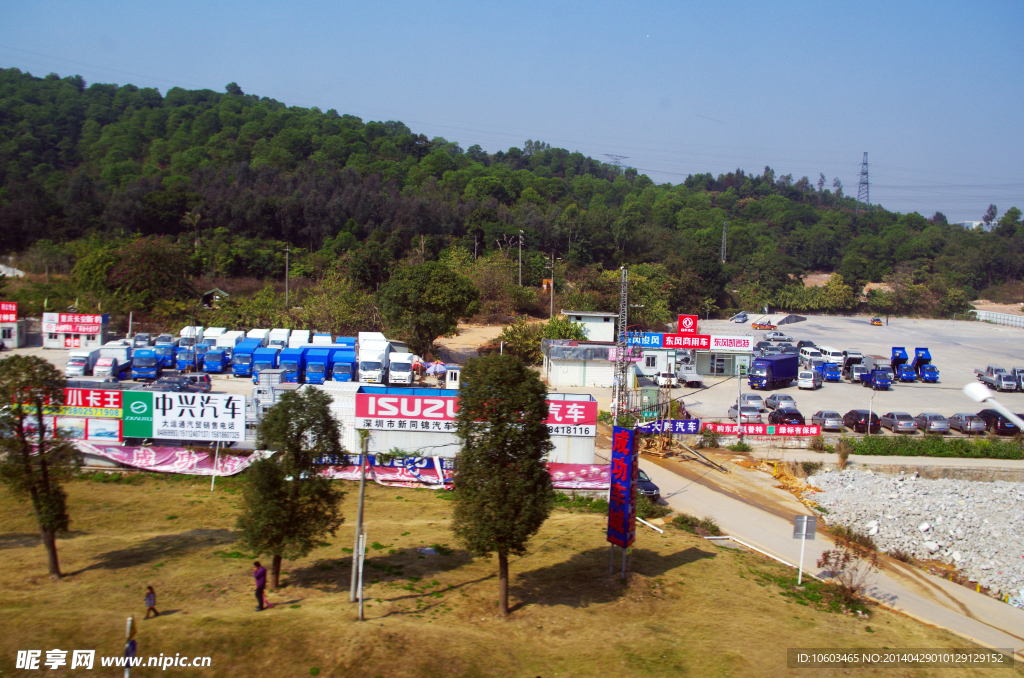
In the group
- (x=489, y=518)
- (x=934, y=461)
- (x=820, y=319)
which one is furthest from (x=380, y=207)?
(x=489, y=518)

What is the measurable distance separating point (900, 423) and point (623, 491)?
24036 millimetres

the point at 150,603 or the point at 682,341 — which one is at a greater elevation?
the point at 682,341

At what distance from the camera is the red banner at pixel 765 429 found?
3033cm

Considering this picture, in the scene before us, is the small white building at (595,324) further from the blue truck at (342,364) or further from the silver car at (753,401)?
the blue truck at (342,364)

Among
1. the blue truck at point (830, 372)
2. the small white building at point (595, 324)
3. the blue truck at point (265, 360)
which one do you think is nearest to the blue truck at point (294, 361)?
the blue truck at point (265, 360)

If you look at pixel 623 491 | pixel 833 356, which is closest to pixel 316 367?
pixel 623 491

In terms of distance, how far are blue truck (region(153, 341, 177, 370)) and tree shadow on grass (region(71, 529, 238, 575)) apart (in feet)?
77.0

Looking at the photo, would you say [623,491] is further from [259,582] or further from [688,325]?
[688,325]

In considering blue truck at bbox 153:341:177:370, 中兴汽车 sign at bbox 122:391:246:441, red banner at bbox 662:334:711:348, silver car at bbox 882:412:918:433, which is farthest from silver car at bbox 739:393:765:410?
blue truck at bbox 153:341:177:370

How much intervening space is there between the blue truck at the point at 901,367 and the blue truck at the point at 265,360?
132ft

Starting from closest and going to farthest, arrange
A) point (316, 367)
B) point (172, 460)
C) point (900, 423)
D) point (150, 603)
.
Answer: point (150, 603) → point (172, 460) → point (900, 423) → point (316, 367)

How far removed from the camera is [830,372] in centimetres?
4397

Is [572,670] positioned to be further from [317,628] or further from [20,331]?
[20,331]

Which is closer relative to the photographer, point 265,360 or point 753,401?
point 753,401
